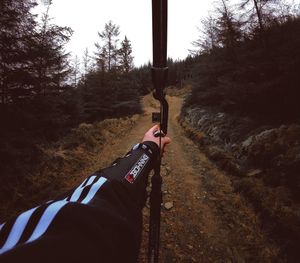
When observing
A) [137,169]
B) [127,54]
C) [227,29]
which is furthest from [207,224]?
[127,54]

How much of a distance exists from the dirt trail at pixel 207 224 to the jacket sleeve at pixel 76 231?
10.6 feet

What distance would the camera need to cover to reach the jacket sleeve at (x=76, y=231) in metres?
0.57

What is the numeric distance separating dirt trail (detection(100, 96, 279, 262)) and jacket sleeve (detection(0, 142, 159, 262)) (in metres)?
3.24

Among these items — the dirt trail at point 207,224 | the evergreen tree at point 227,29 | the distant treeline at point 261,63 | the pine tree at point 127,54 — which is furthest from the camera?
the pine tree at point 127,54

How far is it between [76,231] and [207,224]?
437 cm

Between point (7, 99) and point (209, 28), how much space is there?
17.5 m

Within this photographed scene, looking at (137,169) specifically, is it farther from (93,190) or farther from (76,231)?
(76,231)

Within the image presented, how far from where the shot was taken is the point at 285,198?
4.18 metres

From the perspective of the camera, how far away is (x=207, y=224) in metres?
4.34

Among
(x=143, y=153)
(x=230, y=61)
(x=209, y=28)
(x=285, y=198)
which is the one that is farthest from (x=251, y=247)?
(x=209, y=28)

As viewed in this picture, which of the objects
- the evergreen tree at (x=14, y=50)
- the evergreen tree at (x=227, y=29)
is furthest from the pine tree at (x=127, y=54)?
the evergreen tree at (x=14, y=50)

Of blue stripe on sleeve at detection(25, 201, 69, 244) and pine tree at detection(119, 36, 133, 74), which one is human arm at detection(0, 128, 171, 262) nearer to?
blue stripe on sleeve at detection(25, 201, 69, 244)

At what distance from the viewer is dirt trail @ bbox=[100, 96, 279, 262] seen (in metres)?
3.58

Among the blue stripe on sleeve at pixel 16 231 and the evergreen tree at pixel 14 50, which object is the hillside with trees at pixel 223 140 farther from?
the blue stripe on sleeve at pixel 16 231
